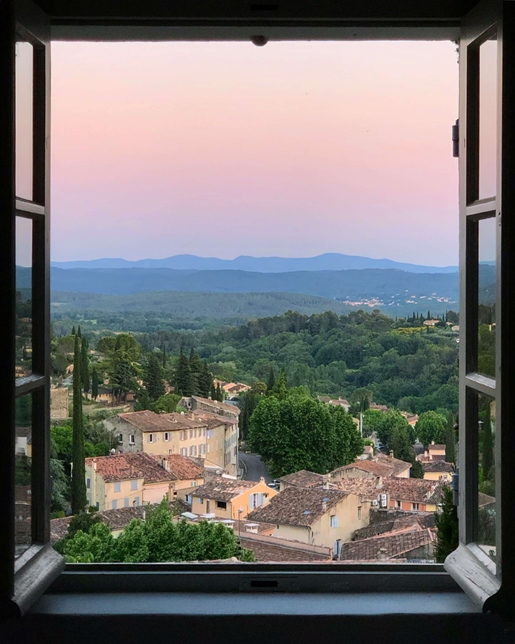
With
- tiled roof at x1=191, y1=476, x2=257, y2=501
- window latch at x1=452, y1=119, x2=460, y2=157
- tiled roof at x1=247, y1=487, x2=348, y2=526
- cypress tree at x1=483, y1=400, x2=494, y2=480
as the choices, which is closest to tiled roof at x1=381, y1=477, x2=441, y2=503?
tiled roof at x1=247, y1=487, x2=348, y2=526

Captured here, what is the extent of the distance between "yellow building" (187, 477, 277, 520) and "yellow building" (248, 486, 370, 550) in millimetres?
34

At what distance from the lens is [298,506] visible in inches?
75.4

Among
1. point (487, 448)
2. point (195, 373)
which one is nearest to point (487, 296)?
point (487, 448)

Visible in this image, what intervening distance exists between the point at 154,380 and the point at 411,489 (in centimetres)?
81

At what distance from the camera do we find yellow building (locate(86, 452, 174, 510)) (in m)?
1.92

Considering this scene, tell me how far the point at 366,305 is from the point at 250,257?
0.38 meters

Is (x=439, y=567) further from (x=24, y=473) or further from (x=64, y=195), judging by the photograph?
(x=64, y=195)

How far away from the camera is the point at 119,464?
1935 millimetres

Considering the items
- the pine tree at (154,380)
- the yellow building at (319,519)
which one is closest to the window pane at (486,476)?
the yellow building at (319,519)

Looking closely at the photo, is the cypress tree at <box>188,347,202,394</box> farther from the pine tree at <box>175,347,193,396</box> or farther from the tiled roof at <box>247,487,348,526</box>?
the tiled roof at <box>247,487,348,526</box>

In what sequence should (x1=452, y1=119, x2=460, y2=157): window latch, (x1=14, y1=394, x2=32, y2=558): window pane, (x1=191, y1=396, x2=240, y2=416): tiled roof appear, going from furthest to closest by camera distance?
(x1=191, y1=396, x2=240, y2=416): tiled roof → (x1=452, y1=119, x2=460, y2=157): window latch → (x1=14, y1=394, x2=32, y2=558): window pane

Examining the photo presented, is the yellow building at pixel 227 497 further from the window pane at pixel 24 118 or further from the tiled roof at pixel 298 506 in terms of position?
the window pane at pixel 24 118

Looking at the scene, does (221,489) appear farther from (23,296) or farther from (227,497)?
(23,296)

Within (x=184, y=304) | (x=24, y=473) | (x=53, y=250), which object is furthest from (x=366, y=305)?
(x=24, y=473)
